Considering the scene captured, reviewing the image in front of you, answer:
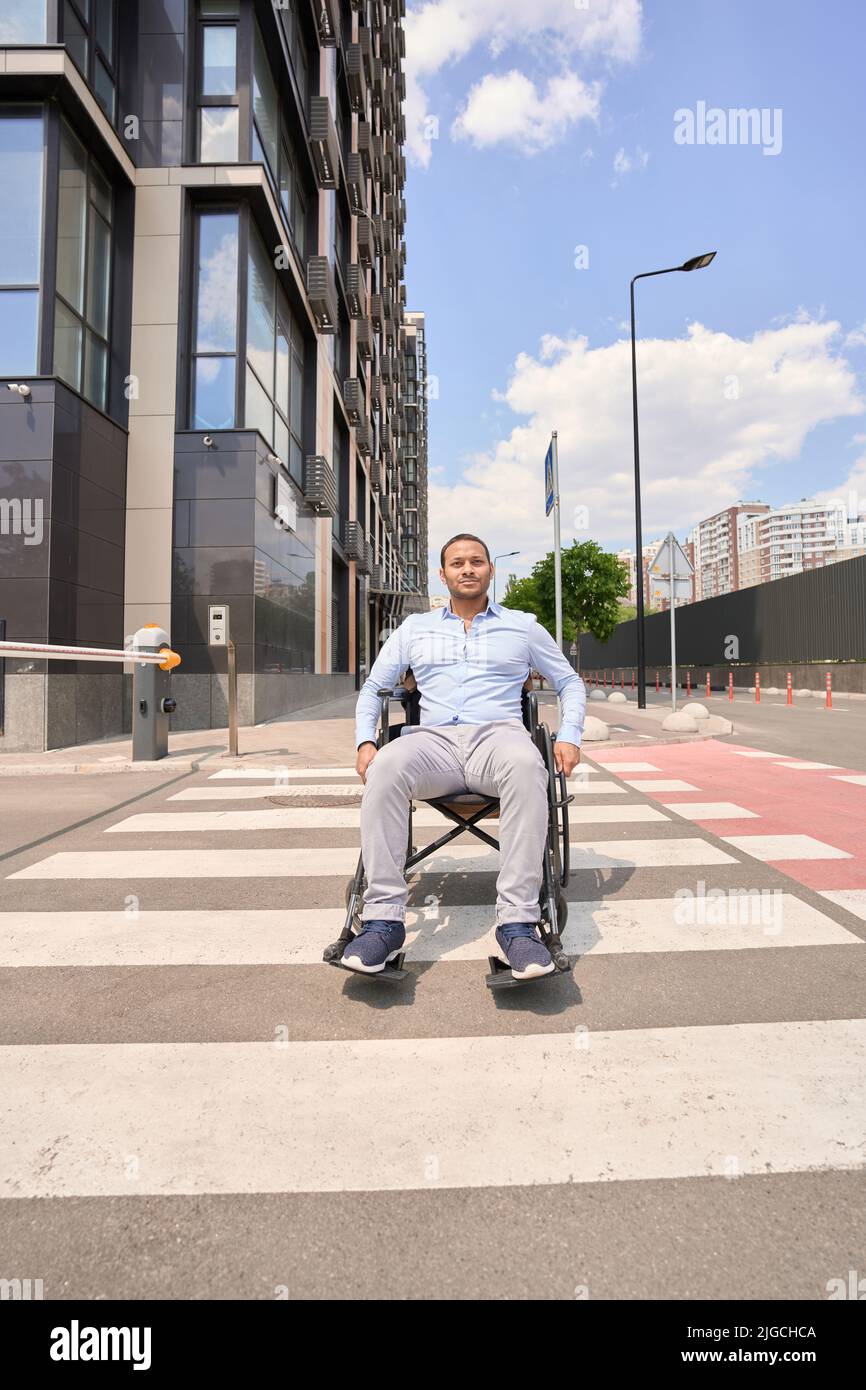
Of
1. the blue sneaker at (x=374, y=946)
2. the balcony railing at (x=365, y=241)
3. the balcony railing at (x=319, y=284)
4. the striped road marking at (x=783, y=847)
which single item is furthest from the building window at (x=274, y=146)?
the blue sneaker at (x=374, y=946)

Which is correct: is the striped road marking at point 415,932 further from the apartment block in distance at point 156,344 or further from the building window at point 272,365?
the building window at point 272,365

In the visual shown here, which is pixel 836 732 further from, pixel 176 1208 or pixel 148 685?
pixel 176 1208

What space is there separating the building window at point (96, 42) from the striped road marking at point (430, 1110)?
1431cm

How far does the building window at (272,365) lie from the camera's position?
15.1 meters

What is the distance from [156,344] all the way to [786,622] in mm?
26987

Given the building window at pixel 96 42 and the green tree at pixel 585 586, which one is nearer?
the building window at pixel 96 42

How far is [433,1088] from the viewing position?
2.07 meters

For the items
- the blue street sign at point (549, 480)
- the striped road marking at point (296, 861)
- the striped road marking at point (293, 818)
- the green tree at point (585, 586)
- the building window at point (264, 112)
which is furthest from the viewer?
the green tree at point (585, 586)

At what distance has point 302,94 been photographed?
63.4 feet

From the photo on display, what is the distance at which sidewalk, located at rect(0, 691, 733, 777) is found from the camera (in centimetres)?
891

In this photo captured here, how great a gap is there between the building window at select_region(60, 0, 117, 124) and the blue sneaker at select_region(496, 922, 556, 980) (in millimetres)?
14114

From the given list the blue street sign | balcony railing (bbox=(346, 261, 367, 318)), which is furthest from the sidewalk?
balcony railing (bbox=(346, 261, 367, 318))
